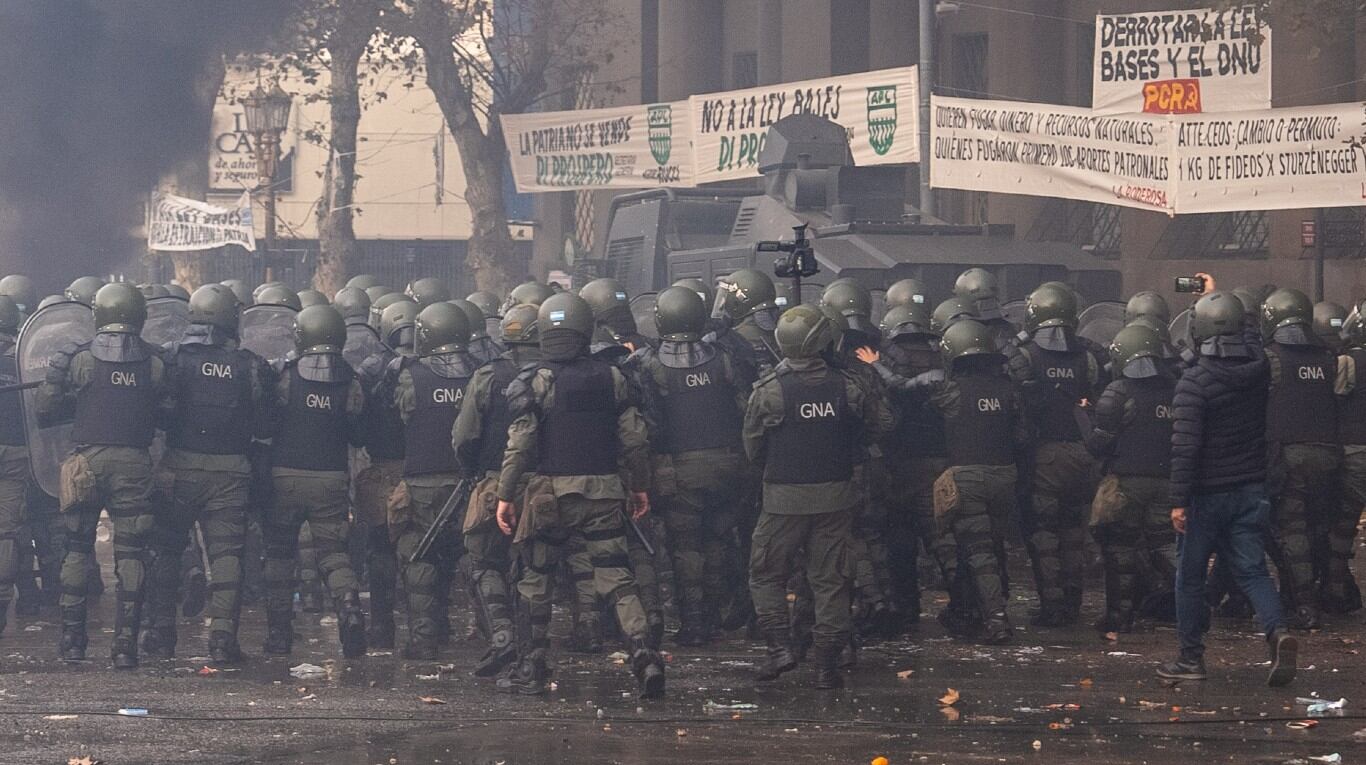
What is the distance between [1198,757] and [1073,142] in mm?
9897

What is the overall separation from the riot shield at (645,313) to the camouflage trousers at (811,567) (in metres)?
4.72

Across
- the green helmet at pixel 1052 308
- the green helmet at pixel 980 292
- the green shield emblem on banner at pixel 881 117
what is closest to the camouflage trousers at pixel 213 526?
the green helmet at pixel 1052 308

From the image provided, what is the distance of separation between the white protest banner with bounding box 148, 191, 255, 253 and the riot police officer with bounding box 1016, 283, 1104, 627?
1549 centimetres

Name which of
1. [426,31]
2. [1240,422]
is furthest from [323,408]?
[426,31]

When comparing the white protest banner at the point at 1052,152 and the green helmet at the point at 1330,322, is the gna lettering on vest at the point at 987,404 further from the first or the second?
the white protest banner at the point at 1052,152

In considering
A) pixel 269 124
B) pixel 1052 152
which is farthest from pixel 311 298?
pixel 269 124

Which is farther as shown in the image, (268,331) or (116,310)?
(268,331)

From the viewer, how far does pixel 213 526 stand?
9.91 m

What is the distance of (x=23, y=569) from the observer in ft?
37.3

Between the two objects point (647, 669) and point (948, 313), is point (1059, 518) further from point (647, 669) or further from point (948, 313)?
point (647, 669)

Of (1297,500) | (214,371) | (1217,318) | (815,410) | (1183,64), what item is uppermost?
(1183,64)

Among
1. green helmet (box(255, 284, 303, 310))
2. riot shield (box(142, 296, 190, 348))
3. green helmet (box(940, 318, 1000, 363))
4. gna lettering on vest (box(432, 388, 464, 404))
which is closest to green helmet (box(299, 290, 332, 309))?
green helmet (box(255, 284, 303, 310))

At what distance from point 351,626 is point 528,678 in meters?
1.46

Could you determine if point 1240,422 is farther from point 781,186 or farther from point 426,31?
point 426,31
